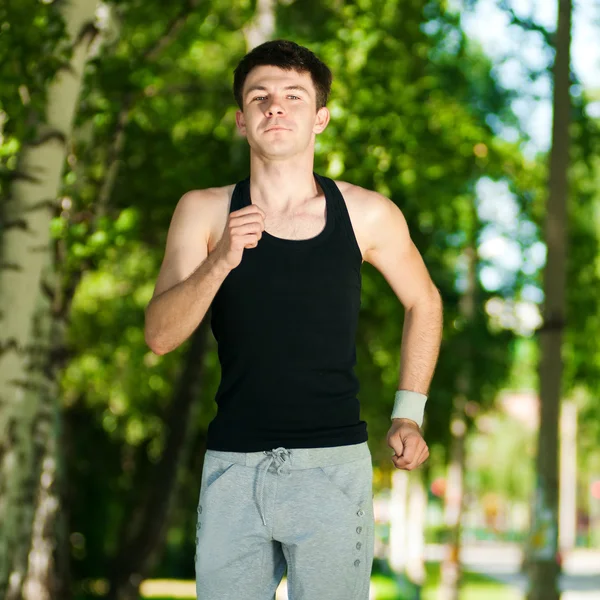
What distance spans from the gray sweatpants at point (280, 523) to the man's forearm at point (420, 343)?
0.40 m

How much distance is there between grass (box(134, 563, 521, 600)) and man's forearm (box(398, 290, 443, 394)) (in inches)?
629

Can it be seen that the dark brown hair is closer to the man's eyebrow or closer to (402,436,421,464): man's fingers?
the man's eyebrow

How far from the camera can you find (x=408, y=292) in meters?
3.42

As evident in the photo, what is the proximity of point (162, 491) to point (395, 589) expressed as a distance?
1717 cm

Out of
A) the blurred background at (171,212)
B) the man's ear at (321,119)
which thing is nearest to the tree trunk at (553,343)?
the blurred background at (171,212)

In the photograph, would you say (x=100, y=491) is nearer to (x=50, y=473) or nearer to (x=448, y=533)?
(x=448, y=533)

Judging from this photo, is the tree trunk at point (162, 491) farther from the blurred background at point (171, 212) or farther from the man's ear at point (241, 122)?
the man's ear at point (241, 122)

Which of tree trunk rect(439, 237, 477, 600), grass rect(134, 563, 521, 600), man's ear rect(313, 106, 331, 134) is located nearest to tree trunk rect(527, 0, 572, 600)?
tree trunk rect(439, 237, 477, 600)

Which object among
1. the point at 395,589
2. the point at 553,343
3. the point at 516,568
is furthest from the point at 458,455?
the point at 516,568

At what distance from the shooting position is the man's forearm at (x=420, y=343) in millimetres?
3412

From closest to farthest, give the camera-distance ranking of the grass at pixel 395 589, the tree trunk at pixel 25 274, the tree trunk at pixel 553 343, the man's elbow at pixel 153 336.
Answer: the man's elbow at pixel 153 336
the tree trunk at pixel 25 274
the tree trunk at pixel 553 343
the grass at pixel 395 589

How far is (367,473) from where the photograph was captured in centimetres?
316

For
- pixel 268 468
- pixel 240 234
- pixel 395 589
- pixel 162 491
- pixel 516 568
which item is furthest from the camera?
pixel 516 568

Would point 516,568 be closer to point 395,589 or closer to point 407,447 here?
point 395,589
